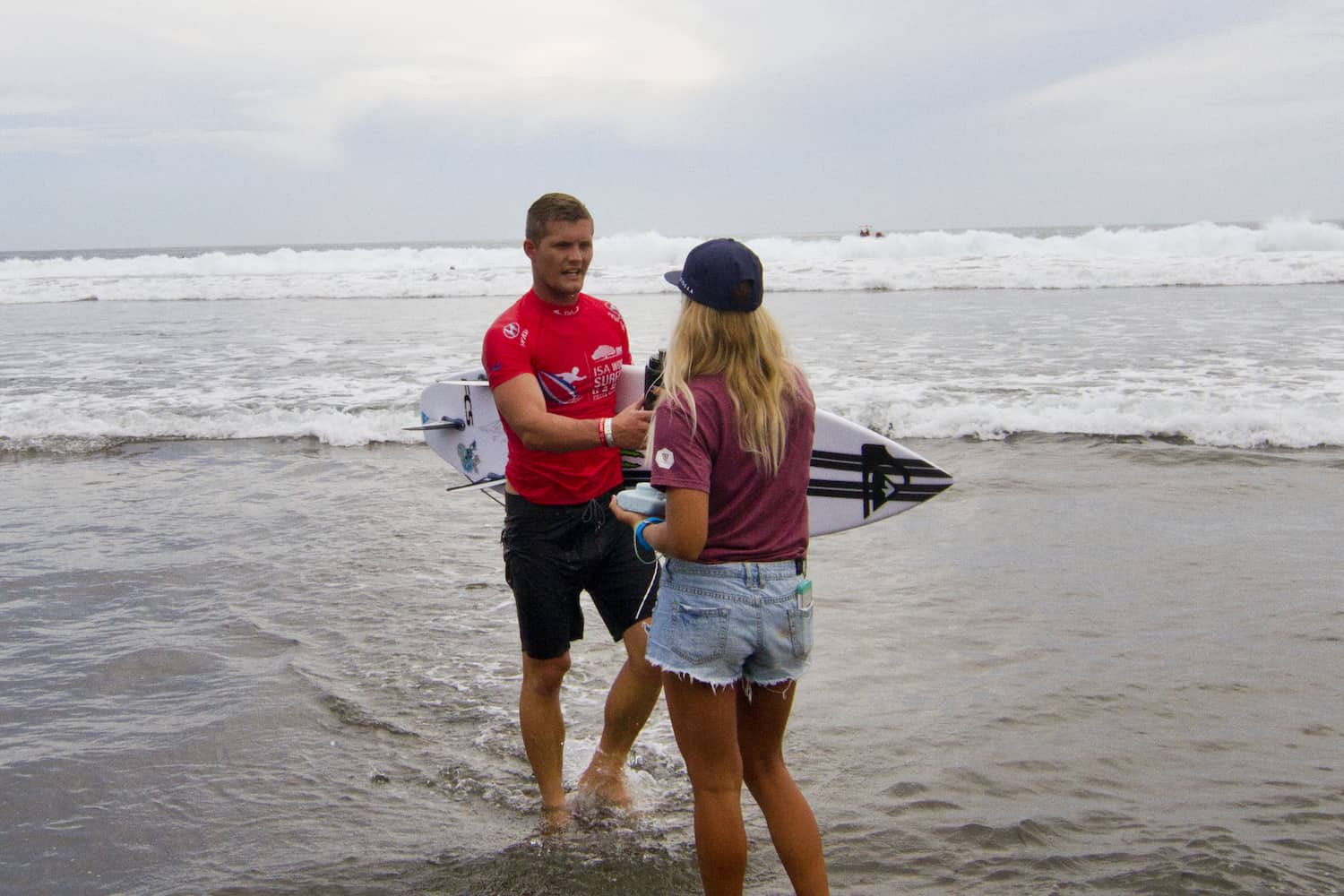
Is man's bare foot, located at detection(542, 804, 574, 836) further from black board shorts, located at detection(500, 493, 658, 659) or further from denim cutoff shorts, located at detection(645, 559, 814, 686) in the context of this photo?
denim cutoff shorts, located at detection(645, 559, 814, 686)

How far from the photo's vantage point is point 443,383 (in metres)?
5.59

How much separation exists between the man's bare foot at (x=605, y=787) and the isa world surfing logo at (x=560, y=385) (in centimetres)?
128

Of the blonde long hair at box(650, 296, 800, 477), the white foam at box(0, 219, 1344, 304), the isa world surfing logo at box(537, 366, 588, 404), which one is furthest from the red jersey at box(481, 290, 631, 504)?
the white foam at box(0, 219, 1344, 304)

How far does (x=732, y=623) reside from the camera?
2555mm

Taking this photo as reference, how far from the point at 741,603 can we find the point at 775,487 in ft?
0.93

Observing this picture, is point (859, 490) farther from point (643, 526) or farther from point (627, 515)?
point (643, 526)

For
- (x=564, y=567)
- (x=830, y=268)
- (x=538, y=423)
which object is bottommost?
(x=564, y=567)

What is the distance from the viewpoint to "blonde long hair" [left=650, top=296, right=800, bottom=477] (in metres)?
2.47

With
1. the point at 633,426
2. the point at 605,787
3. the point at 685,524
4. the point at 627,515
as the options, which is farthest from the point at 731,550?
the point at 605,787

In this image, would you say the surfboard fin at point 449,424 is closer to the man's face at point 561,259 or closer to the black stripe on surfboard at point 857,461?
the black stripe on surfboard at point 857,461

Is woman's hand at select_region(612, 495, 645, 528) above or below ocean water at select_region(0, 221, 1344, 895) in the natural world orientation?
above

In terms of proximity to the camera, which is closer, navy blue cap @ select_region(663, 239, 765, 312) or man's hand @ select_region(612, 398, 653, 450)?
navy blue cap @ select_region(663, 239, 765, 312)

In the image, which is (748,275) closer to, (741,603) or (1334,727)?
(741,603)

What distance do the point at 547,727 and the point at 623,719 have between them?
0.84ft
